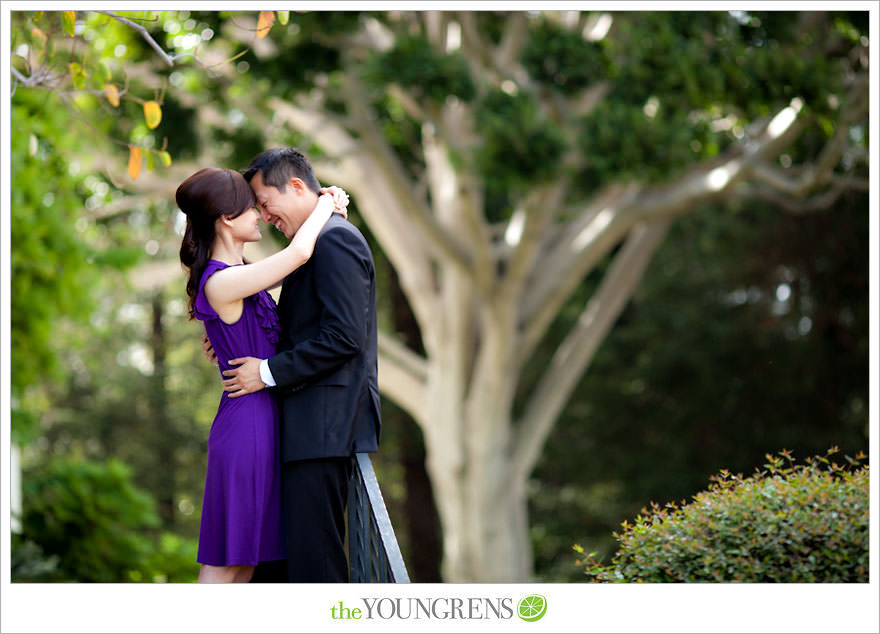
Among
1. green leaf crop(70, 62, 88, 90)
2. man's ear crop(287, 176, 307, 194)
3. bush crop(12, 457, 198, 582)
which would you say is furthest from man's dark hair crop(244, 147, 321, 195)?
bush crop(12, 457, 198, 582)

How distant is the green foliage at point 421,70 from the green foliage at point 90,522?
407 centimetres

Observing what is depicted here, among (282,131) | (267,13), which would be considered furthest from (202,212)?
(282,131)

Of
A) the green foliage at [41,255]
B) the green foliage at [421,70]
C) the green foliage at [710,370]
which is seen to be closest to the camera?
the green foliage at [41,255]

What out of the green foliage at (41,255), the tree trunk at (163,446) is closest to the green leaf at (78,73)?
the green foliage at (41,255)

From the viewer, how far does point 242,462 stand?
3.09 m

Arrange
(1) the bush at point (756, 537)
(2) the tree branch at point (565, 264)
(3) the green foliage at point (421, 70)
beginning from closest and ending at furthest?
1. (1) the bush at point (756, 537)
2. (3) the green foliage at point (421, 70)
3. (2) the tree branch at point (565, 264)

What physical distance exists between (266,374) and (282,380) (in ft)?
0.19

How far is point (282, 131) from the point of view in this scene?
41.0 ft

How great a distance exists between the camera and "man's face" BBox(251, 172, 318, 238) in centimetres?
331

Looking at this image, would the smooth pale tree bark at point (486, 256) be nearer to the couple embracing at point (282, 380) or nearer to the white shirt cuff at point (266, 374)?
the couple embracing at point (282, 380)

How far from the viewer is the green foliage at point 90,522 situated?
8.07 m

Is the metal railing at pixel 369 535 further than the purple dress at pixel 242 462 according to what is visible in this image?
No

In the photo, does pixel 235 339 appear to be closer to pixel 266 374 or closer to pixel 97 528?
pixel 266 374

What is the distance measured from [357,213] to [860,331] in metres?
7.92
